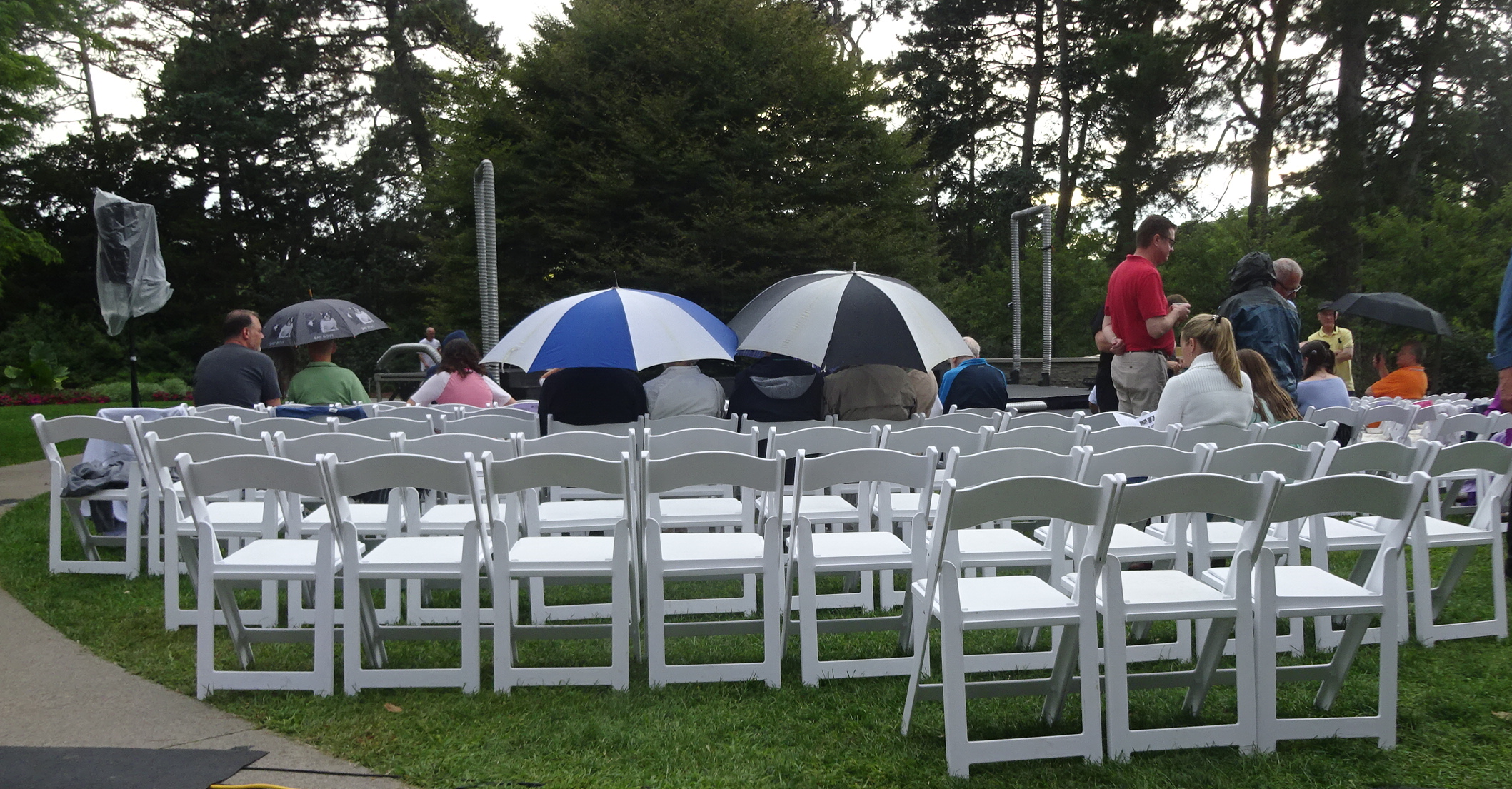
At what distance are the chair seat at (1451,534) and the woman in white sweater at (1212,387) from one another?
3.18 feet

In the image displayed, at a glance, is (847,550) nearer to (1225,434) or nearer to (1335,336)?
(1225,434)

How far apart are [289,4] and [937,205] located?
65.6 ft

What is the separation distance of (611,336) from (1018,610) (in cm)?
371

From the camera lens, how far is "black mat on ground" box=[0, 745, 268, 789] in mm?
2990

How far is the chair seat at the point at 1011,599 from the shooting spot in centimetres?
307

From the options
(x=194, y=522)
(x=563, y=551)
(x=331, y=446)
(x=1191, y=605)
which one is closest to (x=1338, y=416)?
(x=1191, y=605)

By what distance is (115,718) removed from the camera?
3549mm

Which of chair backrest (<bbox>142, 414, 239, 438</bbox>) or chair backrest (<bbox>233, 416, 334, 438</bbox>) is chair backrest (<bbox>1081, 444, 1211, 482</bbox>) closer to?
chair backrest (<bbox>233, 416, 334, 438</bbox>)

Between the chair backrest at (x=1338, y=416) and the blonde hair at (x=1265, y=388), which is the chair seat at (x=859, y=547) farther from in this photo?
the chair backrest at (x=1338, y=416)

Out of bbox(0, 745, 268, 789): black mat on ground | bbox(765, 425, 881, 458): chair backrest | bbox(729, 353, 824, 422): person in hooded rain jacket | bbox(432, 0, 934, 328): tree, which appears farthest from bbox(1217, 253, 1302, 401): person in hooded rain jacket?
bbox(432, 0, 934, 328): tree

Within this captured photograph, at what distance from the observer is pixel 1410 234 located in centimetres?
1781

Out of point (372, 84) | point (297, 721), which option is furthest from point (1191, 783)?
point (372, 84)

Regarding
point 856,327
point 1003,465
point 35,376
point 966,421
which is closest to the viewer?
point 1003,465

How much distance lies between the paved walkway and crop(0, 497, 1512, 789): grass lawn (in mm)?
79
